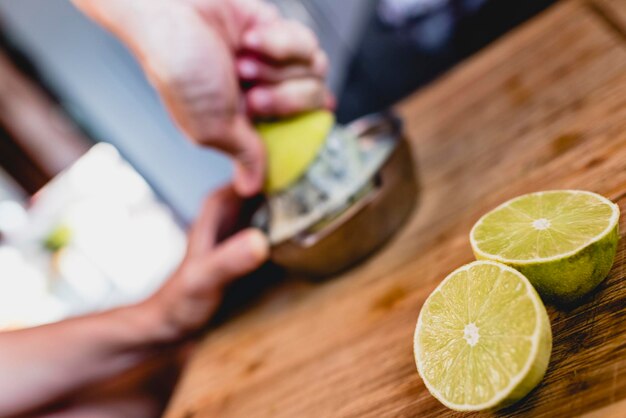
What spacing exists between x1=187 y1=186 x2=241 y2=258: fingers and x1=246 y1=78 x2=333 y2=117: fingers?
1.40 ft

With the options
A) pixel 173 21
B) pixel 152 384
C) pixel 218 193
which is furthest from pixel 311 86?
pixel 152 384

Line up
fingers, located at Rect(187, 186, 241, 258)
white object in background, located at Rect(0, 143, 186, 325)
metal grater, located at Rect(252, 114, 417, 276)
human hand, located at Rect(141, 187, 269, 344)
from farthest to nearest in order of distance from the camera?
1. white object in background, located at Rect(0, 143, 186, 325)
2. fingers, located at Rect(187, 186, 241, 258)
3. human hand, located at Rect(141, 187, 269, 344)
4. metal grater, located at Rect(252, 114, 417, 276)

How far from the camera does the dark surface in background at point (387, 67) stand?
8.26 feet

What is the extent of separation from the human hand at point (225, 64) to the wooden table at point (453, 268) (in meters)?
0.33

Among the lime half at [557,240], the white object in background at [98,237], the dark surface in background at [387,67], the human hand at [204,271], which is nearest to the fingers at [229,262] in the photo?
the human hand at [204,271]

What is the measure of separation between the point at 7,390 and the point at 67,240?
333 cm

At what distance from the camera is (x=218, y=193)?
4.70 ft

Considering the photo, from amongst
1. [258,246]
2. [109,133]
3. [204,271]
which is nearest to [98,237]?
[109,133]

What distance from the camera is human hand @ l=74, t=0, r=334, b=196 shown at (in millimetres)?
852

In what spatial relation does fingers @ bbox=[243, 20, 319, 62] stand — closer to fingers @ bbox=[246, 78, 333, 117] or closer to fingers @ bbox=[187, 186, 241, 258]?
fingers @ bbox=[246, 78, 333, 117]

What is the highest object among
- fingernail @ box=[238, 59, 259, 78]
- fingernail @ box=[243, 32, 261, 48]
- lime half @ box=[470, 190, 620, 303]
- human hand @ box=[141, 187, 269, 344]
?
fingernail @ box=[243, 32, 261, 48]

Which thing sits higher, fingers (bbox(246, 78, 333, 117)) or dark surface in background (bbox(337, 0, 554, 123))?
fingers (bbox(246, 78, 333, 117))

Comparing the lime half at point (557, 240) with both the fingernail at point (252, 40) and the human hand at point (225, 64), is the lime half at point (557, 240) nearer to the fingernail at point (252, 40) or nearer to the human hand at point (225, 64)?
the human hand at point (225, 64)

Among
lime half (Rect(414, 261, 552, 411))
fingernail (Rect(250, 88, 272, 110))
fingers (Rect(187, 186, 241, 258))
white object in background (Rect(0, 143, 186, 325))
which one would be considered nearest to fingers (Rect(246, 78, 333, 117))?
fingernail (Rect(250, 88, 272, 110))
